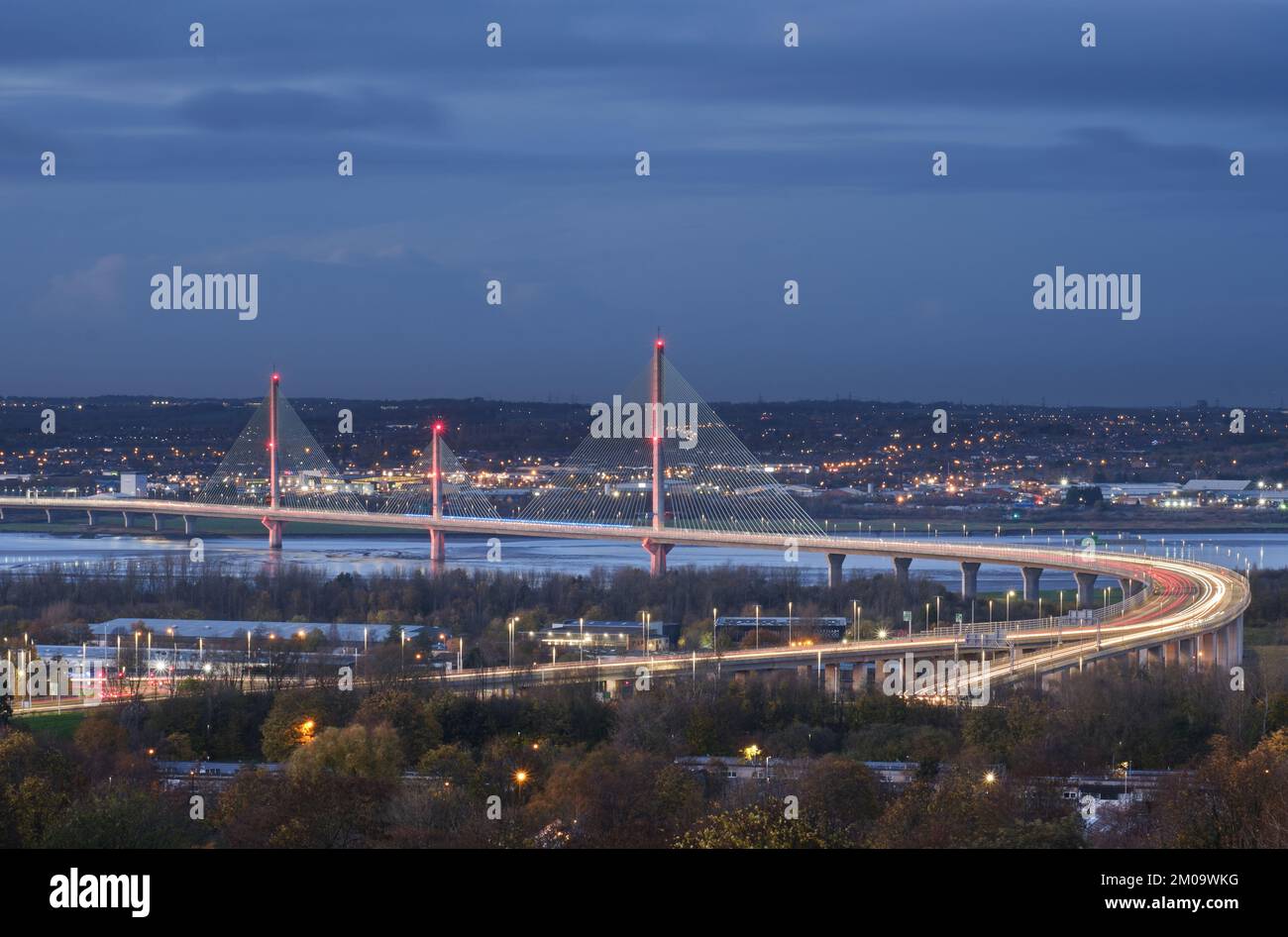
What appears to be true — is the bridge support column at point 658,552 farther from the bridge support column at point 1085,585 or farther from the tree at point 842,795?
the tree at point 842,795

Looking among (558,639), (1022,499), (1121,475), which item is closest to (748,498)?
(1022,499)

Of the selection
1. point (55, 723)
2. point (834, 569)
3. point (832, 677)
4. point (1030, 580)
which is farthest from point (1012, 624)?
point (55, 723)

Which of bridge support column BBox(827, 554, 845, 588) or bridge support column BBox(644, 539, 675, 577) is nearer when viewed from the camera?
bridge support column BBox(827, 554, 845, 588)

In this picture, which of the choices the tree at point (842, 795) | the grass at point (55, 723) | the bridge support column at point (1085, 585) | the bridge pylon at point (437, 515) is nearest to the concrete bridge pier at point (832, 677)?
the tree at point (842, 795)

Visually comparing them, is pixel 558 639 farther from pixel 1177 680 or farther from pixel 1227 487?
pixel 1227 487

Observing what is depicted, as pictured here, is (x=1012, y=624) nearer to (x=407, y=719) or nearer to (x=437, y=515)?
(x=407, y=719)

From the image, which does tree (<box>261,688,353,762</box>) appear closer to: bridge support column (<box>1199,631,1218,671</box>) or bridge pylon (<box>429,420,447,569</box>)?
bridge support column (<box>1199,631,1218,671</box>)

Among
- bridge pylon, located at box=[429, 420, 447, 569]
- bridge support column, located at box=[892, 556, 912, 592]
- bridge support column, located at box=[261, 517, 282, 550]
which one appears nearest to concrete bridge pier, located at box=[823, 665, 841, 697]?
bridge support column, located at box=[892, 556, 912, 592]

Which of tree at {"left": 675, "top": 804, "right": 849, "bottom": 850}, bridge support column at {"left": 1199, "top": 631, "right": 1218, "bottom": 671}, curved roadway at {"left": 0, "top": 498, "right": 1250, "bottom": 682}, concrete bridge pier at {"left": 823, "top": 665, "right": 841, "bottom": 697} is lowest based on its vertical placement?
concrete bridge pier at {"left": 823, "top": 665, "right": 841, "bottom": 697}
